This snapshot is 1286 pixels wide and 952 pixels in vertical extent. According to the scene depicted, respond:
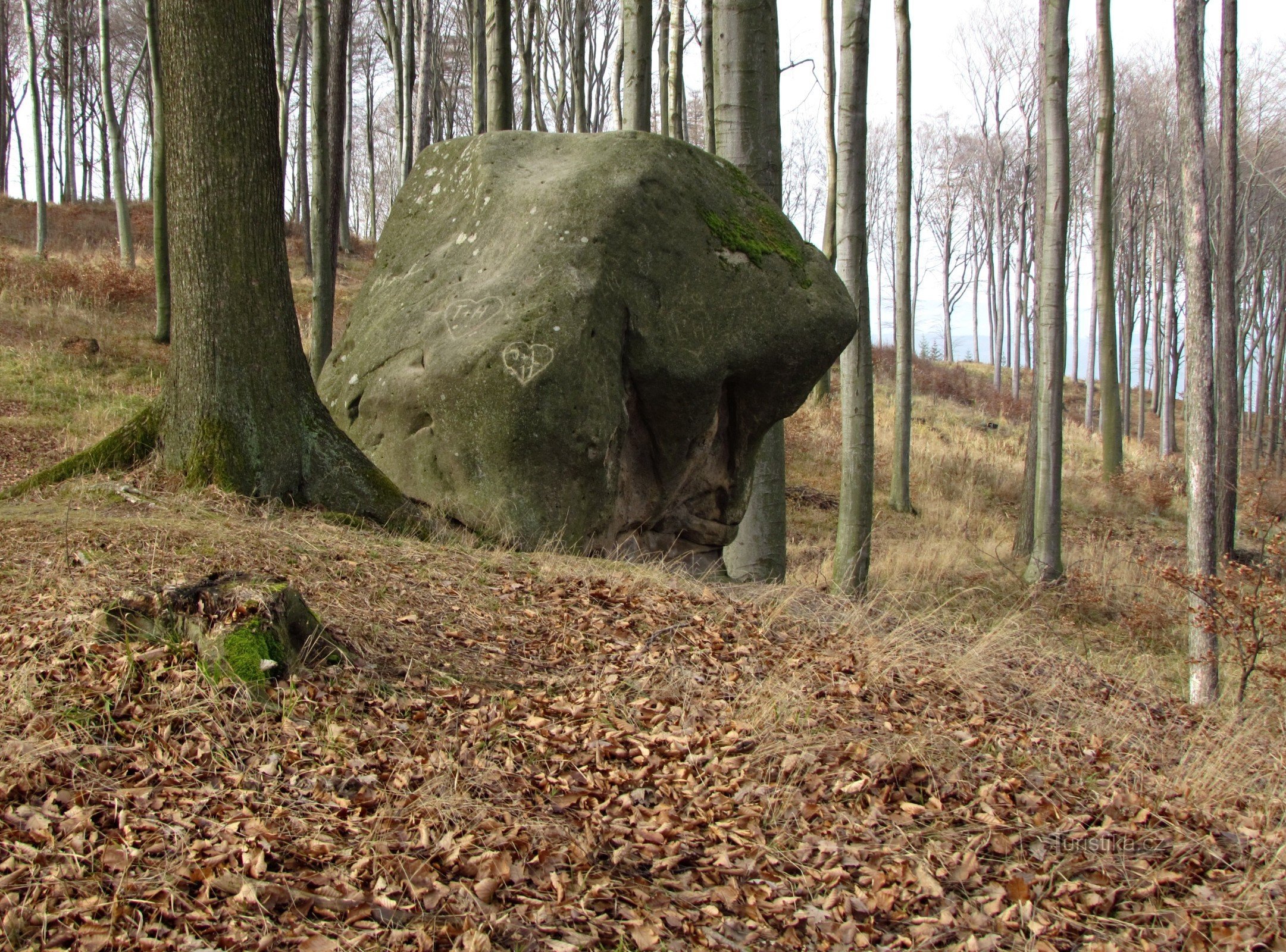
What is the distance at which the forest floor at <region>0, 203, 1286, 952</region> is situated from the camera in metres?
2.69

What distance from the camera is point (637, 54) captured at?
11.7 meters

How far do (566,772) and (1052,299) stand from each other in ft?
32.8

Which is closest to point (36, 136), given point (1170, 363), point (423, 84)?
Result: point (423, 84)

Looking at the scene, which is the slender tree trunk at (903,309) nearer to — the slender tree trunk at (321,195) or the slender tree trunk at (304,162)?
the slender tree trunk at (321,195)

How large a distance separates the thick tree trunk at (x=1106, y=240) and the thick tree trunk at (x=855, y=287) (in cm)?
738

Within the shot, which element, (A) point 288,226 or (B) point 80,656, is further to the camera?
(A) point 288,226

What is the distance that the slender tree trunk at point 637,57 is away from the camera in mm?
11703

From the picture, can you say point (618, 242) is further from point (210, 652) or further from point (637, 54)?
point (637, 54)

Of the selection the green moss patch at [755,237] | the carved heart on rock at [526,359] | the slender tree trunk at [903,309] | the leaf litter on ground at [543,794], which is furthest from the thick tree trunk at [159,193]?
the slender tree trunk at [903,309]

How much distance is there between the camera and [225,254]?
588cm

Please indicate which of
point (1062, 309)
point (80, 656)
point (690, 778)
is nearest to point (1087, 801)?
point (690, 778)

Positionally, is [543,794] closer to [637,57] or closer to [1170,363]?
[637,57]

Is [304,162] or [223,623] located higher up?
[304,162]

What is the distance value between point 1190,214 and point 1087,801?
6.36 m
